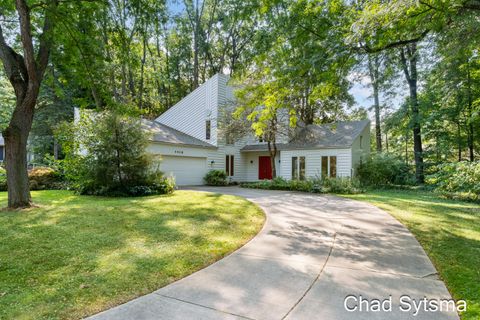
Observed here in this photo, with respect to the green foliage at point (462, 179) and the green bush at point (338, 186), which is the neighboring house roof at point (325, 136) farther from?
the green foliage at point (462, 179)

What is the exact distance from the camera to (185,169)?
1791 cm

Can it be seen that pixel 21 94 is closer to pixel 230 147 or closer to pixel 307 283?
pixel 307 283

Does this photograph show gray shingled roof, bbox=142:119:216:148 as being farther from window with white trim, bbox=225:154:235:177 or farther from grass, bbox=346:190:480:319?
grass, bbox=346:190:480:319

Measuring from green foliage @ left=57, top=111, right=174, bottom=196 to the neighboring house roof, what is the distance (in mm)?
9473

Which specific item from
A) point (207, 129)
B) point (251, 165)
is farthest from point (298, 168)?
point (207, 129)

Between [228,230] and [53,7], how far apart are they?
24.1ft

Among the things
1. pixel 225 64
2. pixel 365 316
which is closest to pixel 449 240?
pixel 365 316

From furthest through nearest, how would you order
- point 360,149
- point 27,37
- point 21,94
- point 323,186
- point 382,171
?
point 360,149
point 382,171
point 323,186
point 21,94
point 27,37

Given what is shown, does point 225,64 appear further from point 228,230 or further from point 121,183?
point 228,230

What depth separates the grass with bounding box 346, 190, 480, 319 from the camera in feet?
10.4

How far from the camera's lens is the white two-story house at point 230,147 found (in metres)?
16.8

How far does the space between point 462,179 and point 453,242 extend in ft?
23.2

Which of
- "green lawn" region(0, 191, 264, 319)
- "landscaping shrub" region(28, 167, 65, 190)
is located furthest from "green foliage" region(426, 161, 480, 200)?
"landscaping shrub" region(28, 167, 65, 190)

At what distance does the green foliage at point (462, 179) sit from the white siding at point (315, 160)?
487cm
